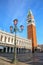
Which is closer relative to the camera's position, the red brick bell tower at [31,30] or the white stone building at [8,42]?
the white stone building at [8,42]

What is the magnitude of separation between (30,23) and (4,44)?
4338cm

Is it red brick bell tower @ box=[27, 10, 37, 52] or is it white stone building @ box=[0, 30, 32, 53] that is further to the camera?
red brick bell tower @ box=[27, 10, 37, 52]

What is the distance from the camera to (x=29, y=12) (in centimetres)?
10162

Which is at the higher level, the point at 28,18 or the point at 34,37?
the point at 28,18

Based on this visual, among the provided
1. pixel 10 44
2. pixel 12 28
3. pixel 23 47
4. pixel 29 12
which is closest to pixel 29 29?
pixel 29 12

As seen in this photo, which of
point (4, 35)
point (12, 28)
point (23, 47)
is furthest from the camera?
point (23, 47)

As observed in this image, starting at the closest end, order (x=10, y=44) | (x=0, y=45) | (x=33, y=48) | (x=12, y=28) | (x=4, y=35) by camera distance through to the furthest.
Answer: (x=12, y=28)
(x=0, y=45)
(x=4, y=35)
(x=10, y=44)
(x=33, y=48)

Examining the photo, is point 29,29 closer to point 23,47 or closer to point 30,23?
point 30,23

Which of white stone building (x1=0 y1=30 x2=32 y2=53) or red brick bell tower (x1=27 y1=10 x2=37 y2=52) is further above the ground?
red brick bell tower (x1=27 y1=10 x2=37 y2=52)

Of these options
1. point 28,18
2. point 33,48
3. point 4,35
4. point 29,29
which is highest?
point 28,18

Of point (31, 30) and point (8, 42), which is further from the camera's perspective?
point (31, 30)

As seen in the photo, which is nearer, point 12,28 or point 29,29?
point 12,28

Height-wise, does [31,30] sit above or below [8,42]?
above

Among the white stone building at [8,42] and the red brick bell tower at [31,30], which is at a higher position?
the red brick bell tower at [31,30]
